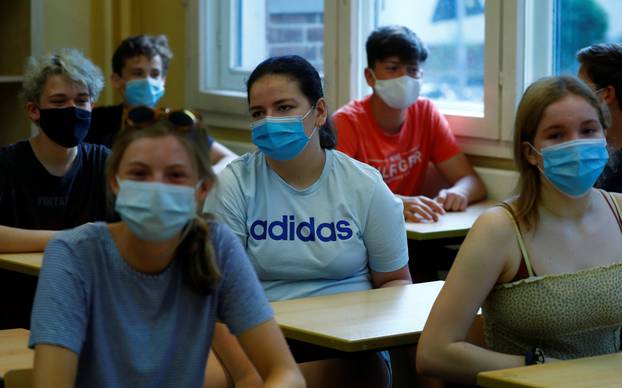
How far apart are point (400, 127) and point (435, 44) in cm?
46

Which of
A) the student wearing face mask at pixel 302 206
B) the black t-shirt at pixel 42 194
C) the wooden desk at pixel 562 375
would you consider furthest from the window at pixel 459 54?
the wooden desk at pixel 562 375

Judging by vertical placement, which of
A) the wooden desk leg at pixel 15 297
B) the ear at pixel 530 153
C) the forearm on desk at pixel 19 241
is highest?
the ear at pixel 530 153

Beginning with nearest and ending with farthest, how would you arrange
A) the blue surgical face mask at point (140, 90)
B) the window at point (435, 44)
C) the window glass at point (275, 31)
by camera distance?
1. the window at point (435, 44)
2. the blue surgical face mask at point (140, 90)
3. the window glass at point (275, 31)

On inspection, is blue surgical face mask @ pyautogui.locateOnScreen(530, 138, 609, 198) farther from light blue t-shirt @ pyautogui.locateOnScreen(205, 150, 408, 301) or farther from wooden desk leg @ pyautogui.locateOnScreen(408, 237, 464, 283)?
wooden desk leg @ pyautogui.locateOnScreen(408, 237, 464, 283)

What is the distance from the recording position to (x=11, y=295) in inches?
133

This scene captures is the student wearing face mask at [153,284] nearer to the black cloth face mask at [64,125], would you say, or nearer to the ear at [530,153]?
the ear at [530,153]

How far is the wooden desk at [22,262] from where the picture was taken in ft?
10.1

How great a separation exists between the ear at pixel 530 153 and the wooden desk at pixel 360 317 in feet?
1.43

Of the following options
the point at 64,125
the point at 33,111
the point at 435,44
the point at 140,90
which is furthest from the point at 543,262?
the point at 140,90

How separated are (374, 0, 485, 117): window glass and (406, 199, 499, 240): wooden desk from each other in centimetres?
59

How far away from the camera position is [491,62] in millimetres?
4270

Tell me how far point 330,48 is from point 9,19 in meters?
1.60

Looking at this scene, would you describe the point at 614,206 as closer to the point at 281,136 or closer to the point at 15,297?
the point at 281,136

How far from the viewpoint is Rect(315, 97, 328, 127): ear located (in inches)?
117
